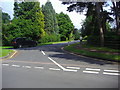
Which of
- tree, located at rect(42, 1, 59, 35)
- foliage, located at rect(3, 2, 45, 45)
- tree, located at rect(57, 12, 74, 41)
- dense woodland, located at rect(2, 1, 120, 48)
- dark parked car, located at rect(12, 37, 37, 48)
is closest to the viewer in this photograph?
dense woodland, located at rect(2, 1, 120, 48)

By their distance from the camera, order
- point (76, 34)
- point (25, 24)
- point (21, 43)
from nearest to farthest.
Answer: point (21, 43) < point (25, 24) < point (76, 34)

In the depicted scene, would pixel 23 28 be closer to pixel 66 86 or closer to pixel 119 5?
pixel 119 5

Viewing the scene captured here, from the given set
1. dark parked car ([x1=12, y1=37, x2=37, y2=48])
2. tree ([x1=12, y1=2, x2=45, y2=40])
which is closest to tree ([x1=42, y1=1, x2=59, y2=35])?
tree ([x1=12, y1=2, x2=45, y2=40])

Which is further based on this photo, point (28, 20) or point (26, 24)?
point (28, 20)

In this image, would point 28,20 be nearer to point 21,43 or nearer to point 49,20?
point 21,43

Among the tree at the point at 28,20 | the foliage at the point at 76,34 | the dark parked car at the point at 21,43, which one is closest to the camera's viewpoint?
the dark parked car at the point at 21,43

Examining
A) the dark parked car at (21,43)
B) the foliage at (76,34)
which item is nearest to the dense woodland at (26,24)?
the dark parked car at (21,43)

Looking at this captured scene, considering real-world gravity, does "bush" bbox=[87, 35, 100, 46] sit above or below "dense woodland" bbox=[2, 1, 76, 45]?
below

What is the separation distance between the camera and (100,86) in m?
5.68

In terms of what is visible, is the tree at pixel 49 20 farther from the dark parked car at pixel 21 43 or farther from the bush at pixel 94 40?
the bush at pixel 94 40

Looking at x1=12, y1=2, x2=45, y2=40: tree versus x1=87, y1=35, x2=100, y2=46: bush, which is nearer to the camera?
x1=87, y1=35, x2=100, y2=46: bush

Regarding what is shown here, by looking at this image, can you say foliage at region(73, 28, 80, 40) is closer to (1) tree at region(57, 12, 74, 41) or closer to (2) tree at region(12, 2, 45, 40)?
(1) tree at region(57, 12, 74, 41)

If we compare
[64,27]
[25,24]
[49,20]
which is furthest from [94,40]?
[64,27]

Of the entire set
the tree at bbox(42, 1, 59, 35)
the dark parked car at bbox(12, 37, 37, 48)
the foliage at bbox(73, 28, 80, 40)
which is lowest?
the dark parked car at bbox(12, 37, 37, 48)
